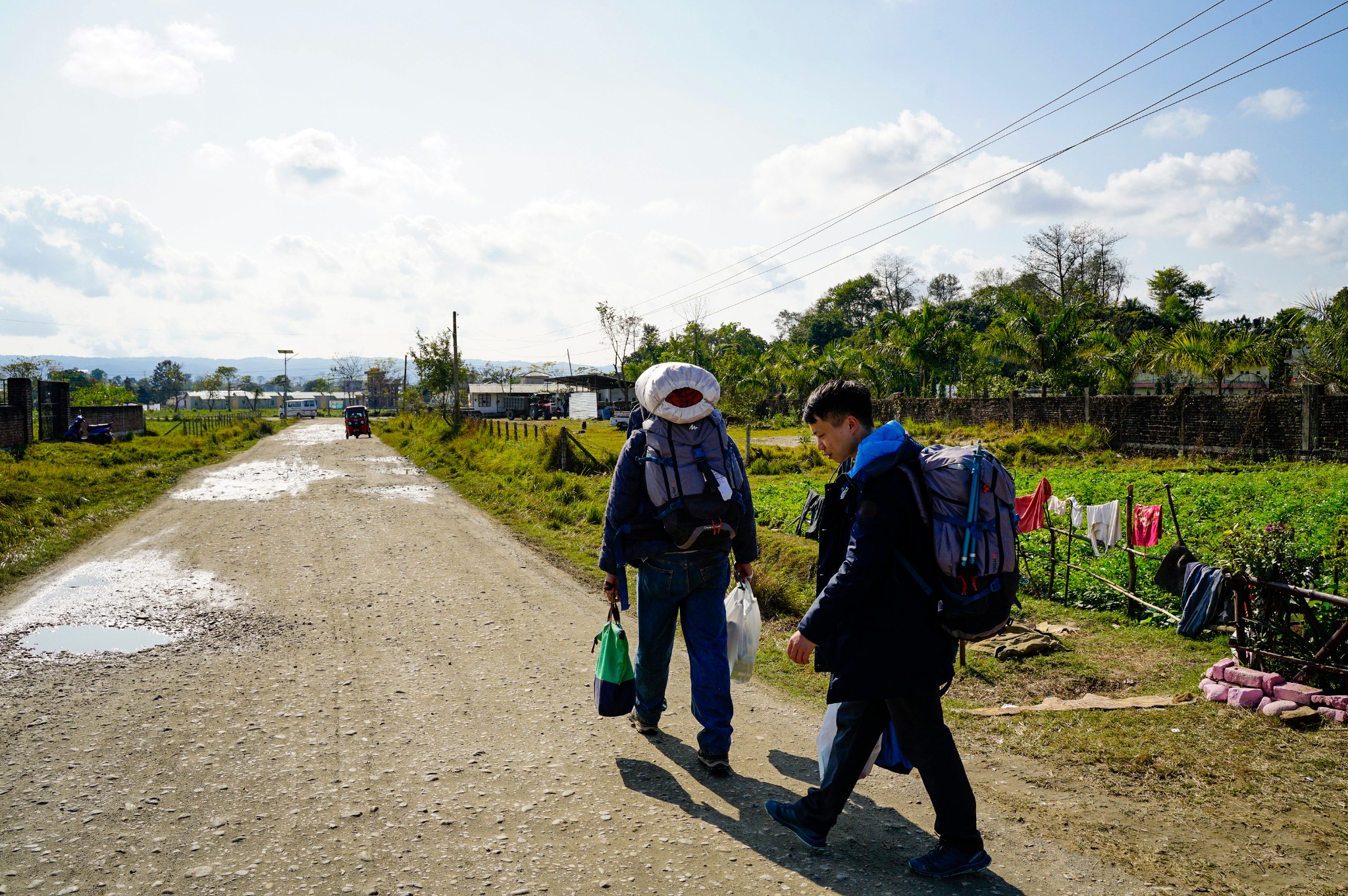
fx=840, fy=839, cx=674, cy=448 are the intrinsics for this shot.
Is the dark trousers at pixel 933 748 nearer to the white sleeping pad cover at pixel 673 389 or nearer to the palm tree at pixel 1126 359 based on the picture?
the white sleeping pad cover at pixel 673 389

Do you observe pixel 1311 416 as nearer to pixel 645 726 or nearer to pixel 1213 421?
pixel 1213 421

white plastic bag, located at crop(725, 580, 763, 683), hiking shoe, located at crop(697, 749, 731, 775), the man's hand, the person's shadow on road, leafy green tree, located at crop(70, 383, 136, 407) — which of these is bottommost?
the person's shadow on road

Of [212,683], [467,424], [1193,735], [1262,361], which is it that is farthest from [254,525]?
[1262,361]

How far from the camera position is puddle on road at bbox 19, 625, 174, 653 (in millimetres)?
6044

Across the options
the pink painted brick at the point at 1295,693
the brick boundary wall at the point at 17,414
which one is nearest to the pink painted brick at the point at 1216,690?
the pink painted brick at the point at 1295,693

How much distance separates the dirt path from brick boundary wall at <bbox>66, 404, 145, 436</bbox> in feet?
98.1

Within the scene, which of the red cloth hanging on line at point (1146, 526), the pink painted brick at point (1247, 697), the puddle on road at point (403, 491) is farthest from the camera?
the puddle on road at point (403, 491)

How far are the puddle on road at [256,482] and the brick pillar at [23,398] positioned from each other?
8287 mm

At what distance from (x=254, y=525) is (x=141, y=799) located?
909cm

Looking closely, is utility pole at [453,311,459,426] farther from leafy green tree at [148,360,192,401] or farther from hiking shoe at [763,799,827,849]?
leafy green tree at [148,360,192,401]

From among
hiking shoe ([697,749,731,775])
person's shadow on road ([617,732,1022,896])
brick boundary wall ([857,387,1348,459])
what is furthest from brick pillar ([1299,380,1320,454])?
hiking shoe ([697,749,731,775])

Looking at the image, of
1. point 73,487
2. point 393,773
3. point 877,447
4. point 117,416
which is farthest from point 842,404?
point 117,416

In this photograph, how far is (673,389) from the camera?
3996 millimetres

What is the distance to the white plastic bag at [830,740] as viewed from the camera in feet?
10.6
